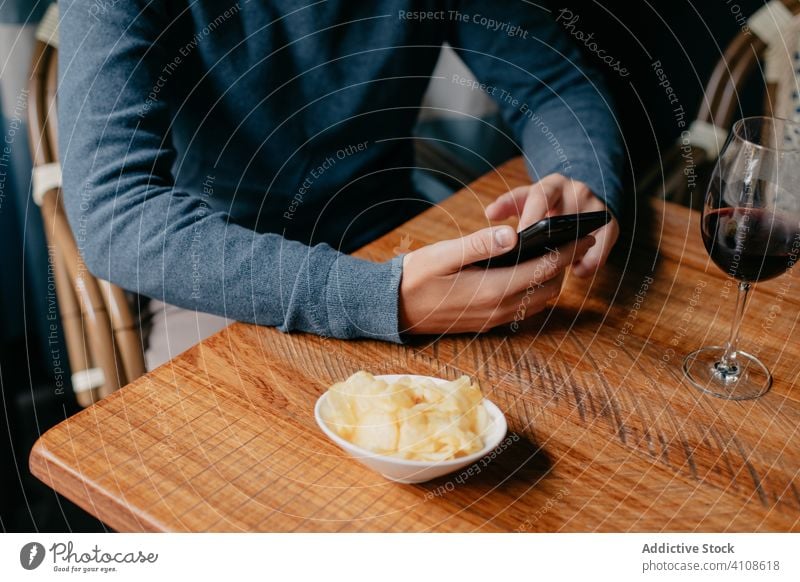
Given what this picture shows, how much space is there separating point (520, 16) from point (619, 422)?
0.54m

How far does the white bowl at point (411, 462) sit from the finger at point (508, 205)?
0.29m

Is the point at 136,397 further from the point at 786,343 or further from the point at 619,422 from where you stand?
the point at 786,343

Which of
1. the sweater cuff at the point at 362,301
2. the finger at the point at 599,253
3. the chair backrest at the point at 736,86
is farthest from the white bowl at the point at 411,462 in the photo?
the chair backrest at the point at 736,86

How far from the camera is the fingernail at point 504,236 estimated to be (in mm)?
513

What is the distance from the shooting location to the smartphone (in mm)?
529

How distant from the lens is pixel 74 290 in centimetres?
70

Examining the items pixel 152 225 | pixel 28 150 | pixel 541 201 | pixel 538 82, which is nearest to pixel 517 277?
pixel 541 201

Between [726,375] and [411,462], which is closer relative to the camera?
[411,462]

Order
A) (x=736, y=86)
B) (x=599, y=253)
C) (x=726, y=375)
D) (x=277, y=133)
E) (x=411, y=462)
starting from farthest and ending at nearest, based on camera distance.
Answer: (x=736, y=86) < (x=277, y=133) < (x=599, y=253) < (x=726, y=375) < (x=411, y=462)

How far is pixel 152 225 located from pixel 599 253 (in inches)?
13.9

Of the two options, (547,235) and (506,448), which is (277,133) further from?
(506,448)

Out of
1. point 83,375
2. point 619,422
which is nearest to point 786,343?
point 619,422

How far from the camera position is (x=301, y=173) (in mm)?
776

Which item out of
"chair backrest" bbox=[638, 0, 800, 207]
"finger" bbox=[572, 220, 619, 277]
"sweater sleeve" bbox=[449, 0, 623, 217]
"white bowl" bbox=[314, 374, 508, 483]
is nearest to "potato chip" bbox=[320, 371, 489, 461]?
"white bowl" bbox=[314, 374, 508, 483]
